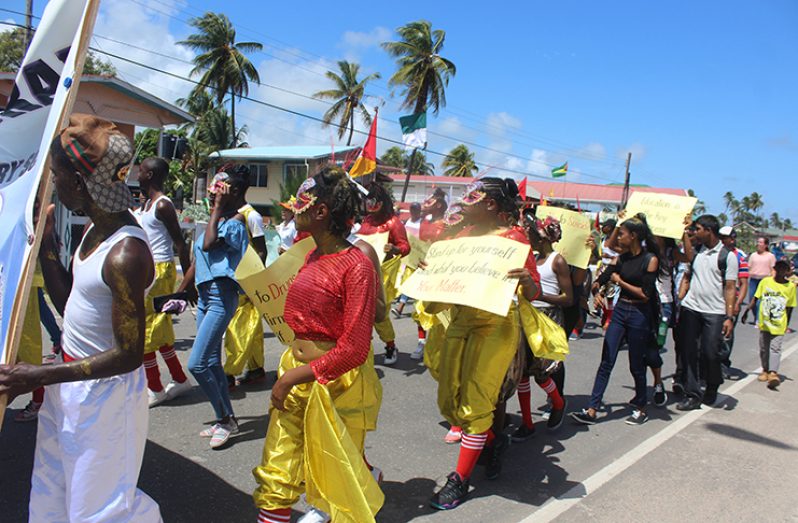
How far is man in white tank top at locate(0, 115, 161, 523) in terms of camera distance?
2.15 meters

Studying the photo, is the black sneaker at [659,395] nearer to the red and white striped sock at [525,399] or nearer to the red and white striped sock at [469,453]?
the red and white striped sock at [525,399]

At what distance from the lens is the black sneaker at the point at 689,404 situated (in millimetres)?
6004

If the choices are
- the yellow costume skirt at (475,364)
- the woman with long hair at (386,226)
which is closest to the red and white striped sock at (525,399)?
the yellow costume skirt at (475,364)

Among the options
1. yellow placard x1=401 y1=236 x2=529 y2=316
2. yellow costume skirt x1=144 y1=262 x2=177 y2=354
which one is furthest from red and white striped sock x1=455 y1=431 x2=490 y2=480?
yellow costume skirt x1=144 y1=262 x2=177 y2=354

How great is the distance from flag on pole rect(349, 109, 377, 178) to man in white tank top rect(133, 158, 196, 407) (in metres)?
1.72

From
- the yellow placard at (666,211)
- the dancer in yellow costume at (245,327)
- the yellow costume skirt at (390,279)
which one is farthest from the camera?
the yellow costume skirt at (390,279)

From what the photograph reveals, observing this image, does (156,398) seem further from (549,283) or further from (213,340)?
(549,283)

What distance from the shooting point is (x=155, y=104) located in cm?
1440

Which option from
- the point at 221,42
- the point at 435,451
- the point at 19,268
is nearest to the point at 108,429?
the point at 19,268

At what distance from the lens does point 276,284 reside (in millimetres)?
3338

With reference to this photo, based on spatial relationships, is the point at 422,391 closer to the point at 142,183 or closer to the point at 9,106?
the point at 142,183

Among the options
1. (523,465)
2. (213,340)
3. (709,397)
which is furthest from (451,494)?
(709,397)

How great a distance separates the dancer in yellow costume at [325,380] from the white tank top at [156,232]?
2408 mm

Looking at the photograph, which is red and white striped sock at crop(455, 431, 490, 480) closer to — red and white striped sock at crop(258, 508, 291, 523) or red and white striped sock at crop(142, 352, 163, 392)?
red and white striped sock at crop(258, 508, 291, 523)
